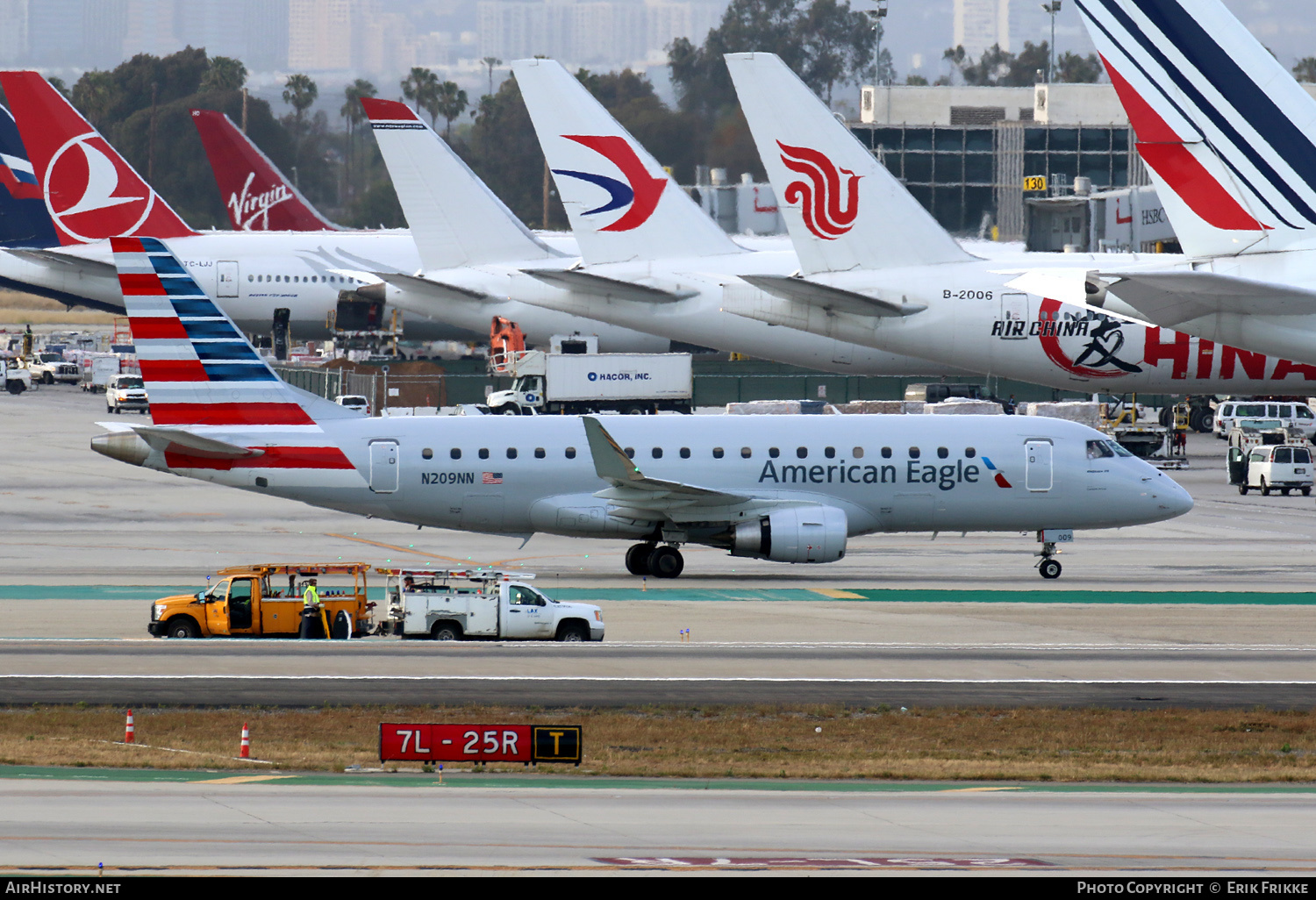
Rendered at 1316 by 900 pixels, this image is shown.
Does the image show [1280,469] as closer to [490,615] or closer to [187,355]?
[490,615]

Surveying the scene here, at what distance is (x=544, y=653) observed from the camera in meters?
30.8

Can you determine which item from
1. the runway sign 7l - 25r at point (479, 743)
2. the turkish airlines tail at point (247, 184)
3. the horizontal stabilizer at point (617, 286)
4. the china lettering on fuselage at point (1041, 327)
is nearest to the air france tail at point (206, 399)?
the runway sign 7l - 25r at point (479, 743)

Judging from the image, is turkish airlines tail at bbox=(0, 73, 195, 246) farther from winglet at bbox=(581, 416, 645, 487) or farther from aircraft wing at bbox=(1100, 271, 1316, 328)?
aircraft wing at bbox=(1100, 271, 1316, 328)

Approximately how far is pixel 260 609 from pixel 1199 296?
20962 mm

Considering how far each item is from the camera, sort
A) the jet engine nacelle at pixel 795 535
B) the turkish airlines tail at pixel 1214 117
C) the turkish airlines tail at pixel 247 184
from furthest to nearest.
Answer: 1. the turkish airlines tail at pixel 247 184
2. the jet engine nacelle at pixel 795 535
3. the turkish airlines tail at pixel 1214 117

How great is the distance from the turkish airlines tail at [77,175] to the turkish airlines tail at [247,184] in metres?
20.6

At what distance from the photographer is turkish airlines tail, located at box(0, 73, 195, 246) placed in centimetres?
8450

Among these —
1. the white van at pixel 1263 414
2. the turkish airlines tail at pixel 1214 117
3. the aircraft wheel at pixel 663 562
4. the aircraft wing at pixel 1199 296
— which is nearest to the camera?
the turkish airlines tail at pixel 1214 117

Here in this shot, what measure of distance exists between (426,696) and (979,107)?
114m

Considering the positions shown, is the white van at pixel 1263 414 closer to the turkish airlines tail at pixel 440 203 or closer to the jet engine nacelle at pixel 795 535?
the turkish airlines tail at pixel 440 203

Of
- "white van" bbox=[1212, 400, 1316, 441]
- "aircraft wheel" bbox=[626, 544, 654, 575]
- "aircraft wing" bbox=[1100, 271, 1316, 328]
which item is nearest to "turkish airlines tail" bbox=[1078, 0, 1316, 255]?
"aircraft wing" bbox=[1100, 271, 1316, 328]

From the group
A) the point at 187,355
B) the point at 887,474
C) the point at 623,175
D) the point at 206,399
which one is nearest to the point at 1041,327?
the point at 887,474

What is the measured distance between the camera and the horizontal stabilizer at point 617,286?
211 feet

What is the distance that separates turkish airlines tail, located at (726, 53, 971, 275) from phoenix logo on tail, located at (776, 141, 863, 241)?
3cm
